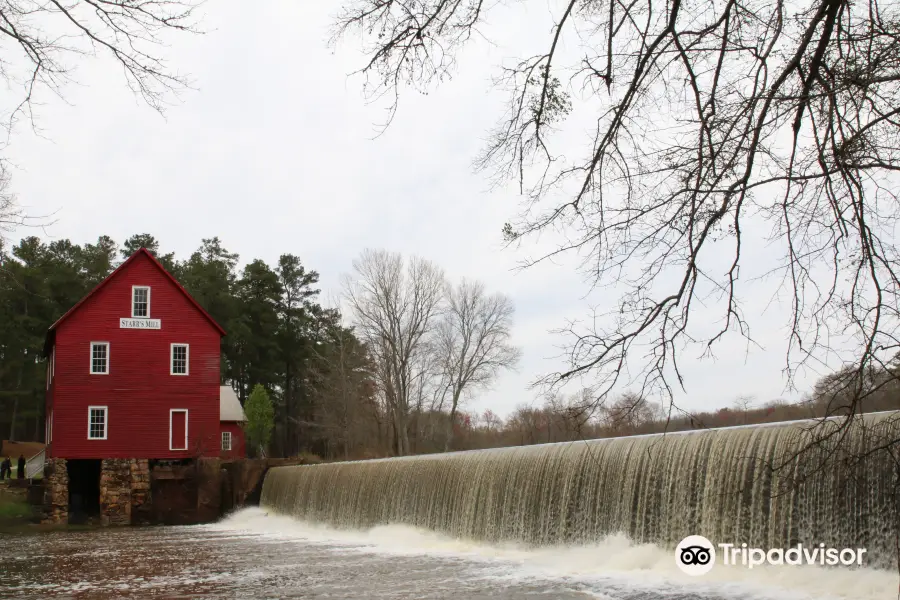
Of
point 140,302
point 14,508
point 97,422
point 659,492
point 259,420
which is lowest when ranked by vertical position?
point 14,508

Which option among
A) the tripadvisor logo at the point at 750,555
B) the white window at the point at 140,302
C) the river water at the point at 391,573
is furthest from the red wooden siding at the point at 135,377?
the tripadvisor logo at the point at 750,555

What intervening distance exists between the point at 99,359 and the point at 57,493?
432cm

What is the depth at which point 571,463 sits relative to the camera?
13.8 metres

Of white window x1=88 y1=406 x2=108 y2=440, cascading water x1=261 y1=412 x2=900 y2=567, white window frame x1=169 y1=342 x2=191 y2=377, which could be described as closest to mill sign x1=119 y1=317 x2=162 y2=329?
white window frame x1=169 y1=342 x2=191 y2=377

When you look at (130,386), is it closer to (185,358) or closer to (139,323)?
(185,358)

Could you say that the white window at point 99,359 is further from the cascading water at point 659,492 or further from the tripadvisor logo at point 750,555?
the tripadvisor logo at point 750,555

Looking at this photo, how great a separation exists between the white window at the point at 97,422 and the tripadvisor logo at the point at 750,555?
2279 centimetres

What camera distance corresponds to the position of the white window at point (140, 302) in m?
30.0

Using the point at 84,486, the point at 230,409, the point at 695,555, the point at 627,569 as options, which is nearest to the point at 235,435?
the point at 230,409

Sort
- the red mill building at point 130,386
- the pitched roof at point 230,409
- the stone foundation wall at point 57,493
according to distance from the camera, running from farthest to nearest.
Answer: the pitched roof at point 230,409 → the red mill building at point 130,386 → the stone foundation wall at point 57,493

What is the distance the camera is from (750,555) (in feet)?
33.0

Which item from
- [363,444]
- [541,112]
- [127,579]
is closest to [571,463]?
[127,579]

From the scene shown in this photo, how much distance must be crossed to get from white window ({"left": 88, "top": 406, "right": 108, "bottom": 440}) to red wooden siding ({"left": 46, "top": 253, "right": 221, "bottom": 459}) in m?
0.14

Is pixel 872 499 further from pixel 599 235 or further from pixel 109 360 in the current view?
pixel 109 360
